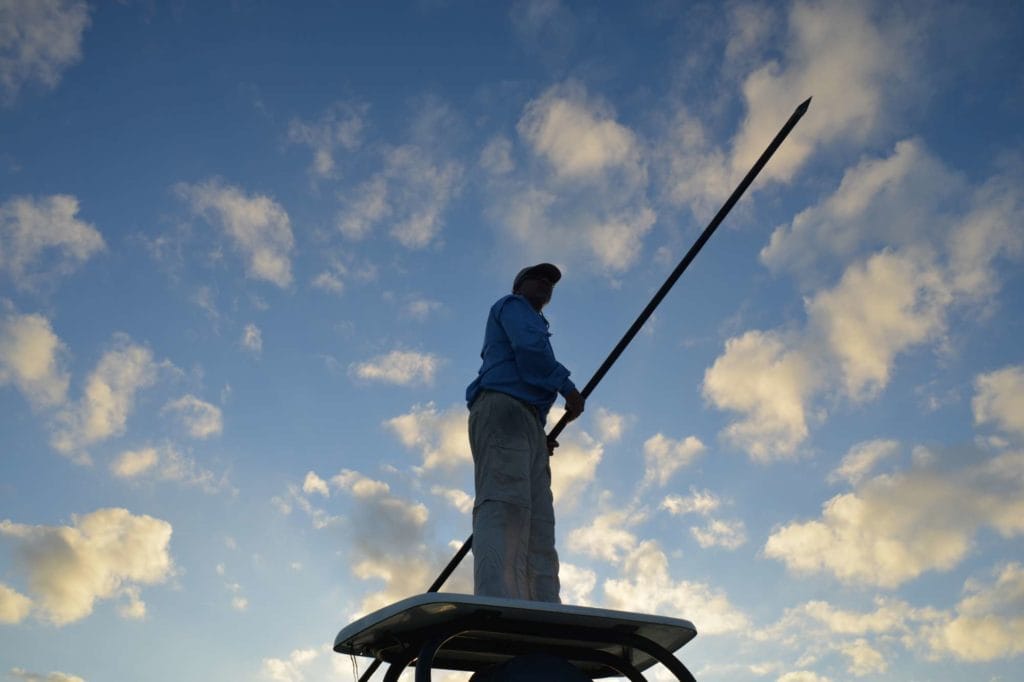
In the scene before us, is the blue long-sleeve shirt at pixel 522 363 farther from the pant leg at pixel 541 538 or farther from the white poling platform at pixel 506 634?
the white poling platform at pixel 506 634

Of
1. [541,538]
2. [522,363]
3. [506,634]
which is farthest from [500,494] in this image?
[506,634]

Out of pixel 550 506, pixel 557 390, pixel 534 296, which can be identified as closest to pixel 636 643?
pixel 550 506

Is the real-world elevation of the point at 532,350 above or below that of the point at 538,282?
below

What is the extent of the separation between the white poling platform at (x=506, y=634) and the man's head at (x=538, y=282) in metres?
2.14

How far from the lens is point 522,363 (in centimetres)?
384

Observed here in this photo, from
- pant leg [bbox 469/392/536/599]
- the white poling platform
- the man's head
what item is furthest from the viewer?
the man's head

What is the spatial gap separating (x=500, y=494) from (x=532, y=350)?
766mm

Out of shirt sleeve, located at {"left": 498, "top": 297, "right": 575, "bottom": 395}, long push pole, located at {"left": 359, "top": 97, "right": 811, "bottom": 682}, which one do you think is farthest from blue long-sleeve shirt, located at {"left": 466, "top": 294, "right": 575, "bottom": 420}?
long push pole, located at {"left": 359, "top": 97, "right": 811, "bottom": 682}

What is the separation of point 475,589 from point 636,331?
2289 millimetres

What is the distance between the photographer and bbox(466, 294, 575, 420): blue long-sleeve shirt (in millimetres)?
3842

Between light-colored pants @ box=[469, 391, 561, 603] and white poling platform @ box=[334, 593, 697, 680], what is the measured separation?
51cm

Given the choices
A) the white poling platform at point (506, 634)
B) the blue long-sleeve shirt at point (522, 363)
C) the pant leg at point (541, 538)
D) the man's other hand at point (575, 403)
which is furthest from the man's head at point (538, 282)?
the white poling platform at point (506, 634)

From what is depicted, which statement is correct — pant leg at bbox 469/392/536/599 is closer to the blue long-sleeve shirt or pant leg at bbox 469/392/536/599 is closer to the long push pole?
the blue long-sleeve shirt

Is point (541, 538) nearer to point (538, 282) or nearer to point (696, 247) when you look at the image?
point (538, 282)
